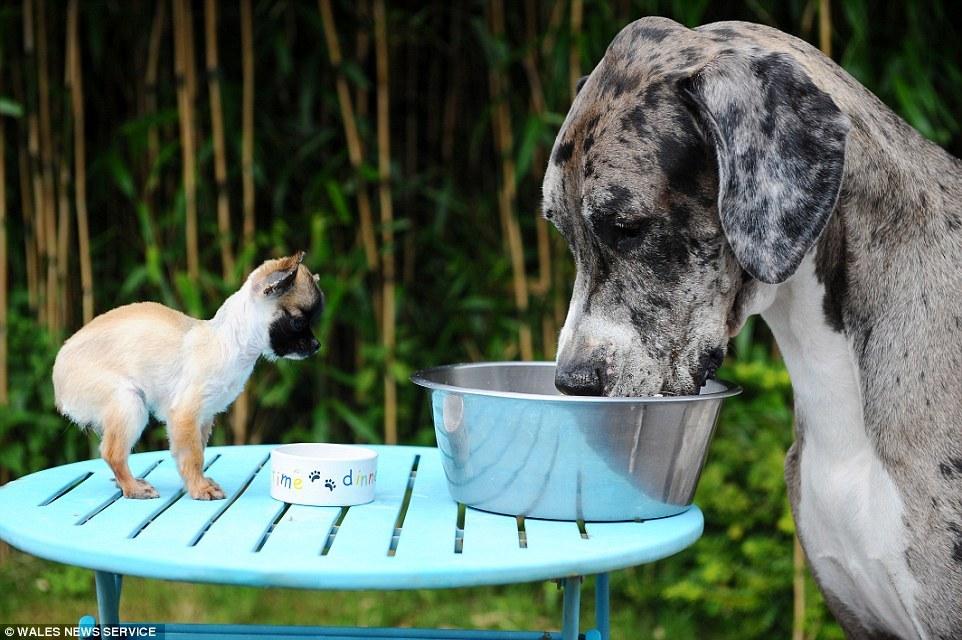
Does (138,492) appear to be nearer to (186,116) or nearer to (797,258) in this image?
(797,258)

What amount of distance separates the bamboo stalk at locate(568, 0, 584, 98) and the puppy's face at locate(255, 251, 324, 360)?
164 centimetres

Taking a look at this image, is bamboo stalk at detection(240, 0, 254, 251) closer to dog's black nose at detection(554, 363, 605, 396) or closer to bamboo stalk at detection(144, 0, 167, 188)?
bamboo stalk at detection(144, 0, 167, 188)

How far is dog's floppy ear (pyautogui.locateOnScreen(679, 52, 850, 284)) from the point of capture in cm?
137

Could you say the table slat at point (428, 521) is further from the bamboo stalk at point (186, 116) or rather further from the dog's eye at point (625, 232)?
the bamboo stalk at point (186, 116)

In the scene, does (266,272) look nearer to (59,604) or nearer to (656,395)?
(656,395)

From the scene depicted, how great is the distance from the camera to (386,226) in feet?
10.5

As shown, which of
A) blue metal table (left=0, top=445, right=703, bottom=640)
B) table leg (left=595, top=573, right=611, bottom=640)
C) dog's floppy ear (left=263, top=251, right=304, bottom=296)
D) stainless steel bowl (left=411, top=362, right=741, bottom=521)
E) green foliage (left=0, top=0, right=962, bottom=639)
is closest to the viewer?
blue metal table (left=0, top=445, right=703, bottom=640)

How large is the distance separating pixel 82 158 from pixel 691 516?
8.16 ft

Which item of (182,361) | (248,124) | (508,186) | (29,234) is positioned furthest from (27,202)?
(182,361)

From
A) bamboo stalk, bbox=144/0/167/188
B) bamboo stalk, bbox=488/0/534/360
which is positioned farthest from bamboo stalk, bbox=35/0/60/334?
bamboo stalk, bbox=488/0/534/360

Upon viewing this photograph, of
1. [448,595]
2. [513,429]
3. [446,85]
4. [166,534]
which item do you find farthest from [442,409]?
[446,85]

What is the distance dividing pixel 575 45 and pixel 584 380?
184cm

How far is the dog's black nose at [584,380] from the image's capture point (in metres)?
1.46

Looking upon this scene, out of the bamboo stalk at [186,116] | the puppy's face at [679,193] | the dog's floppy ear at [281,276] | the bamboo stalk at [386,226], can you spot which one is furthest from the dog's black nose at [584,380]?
the bamboo stalk at [186,116]
